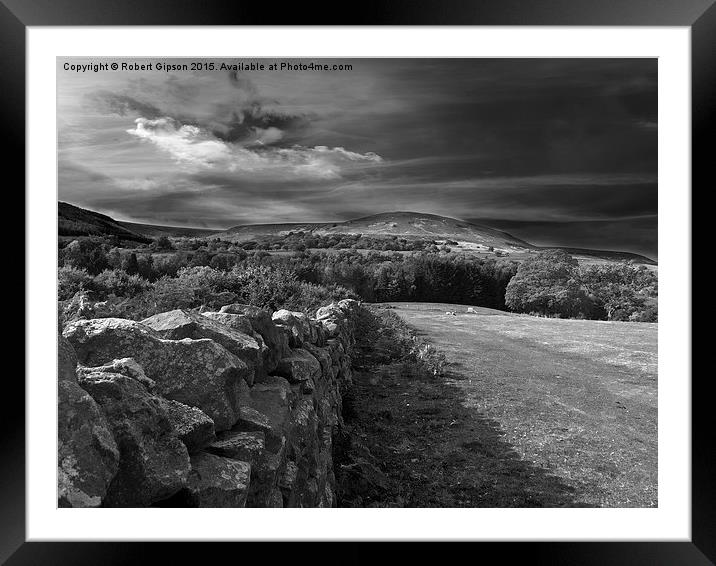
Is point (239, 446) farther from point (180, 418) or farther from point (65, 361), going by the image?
point (65, 361)

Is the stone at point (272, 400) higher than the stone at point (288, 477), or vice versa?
the stone at point (272, 400)

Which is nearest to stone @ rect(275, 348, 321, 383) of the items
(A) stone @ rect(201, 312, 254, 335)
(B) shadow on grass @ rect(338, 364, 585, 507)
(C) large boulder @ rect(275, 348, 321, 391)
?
(C) large boulder @ rect(275, 348, 321, 391)

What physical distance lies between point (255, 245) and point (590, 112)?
14.1 ft

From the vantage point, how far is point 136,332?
8.14ft

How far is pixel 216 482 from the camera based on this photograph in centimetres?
225

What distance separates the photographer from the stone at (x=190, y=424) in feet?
7.55

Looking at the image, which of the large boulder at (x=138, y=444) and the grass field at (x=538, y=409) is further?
the grass field at (x=538, y=409)

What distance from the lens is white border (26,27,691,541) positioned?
148 inches

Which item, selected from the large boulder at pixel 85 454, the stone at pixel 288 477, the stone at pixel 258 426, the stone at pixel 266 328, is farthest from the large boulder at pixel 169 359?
the stone at pixel 266 328

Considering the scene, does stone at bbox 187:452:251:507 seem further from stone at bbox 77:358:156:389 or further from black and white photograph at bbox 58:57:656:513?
stone at bbox 77:358:156:389

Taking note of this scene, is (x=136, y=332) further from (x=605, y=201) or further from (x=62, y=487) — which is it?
(x=605, y=201)
